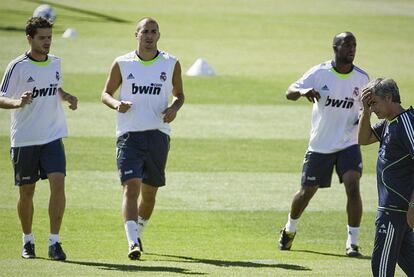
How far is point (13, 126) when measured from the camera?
40.3 ft

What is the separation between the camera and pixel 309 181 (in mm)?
13492

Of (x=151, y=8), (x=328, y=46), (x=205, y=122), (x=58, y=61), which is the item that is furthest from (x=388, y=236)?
(x=151, y=8)

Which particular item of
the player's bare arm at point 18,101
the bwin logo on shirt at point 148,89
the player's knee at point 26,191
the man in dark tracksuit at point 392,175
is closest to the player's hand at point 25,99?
the player's bare arm at point 18,101

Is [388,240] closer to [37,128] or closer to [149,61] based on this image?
[149,61]

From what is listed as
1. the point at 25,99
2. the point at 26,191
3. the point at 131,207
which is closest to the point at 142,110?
the point at 131,207

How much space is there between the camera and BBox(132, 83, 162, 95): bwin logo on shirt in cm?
1253

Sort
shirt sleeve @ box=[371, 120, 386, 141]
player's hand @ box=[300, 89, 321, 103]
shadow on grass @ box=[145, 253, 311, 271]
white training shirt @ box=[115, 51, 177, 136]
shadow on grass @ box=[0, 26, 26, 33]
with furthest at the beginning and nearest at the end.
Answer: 1. shadow on grass @ box=[0, 26, 26, 33]
2. player's hand @ box=[300, 89, 321, 103]
3. white training shirt @ box=[115, 51, 177, 136]
4. shadow on grass @ box=[145, 253, 311, 271]
5. shirt sleeve @ box=[371, 120, 386, 141]

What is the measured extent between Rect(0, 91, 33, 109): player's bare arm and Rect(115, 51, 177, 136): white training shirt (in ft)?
3.96

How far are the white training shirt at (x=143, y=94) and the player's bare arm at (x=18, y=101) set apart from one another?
121 centimetres

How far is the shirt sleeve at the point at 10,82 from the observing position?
12.1 meters

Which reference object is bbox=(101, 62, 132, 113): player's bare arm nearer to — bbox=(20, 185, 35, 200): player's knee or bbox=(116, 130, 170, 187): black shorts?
bbox=(116, 130, 170, 187): black shorts

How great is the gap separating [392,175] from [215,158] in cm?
1003

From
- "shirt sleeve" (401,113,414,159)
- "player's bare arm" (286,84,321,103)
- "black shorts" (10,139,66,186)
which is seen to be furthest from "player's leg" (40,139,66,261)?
"shirt sleeve" (401,113,414,159)

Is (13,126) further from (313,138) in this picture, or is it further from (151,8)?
(151,8)
